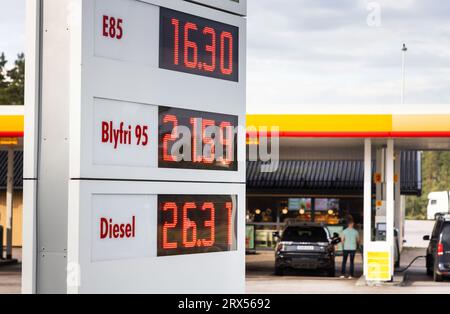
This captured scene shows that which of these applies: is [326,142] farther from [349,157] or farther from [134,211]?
[134,211]

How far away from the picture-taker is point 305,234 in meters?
29.0

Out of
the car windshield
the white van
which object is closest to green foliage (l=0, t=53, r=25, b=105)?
the white van

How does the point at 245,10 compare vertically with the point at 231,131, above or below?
above

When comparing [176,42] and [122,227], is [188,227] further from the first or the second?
[176,42]

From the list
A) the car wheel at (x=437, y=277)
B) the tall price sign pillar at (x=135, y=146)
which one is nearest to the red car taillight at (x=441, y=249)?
the car wheel at (x=437, y=277)

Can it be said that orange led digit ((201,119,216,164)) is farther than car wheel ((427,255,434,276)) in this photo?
No

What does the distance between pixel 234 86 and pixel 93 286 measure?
250 centimetres

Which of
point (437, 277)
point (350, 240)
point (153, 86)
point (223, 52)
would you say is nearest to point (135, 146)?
point (153, 86)

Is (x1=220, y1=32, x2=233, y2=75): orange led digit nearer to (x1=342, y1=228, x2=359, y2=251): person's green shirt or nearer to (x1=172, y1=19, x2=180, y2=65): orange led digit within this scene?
(x1=172, y1=19, x2=180, y2=65): orange led digit

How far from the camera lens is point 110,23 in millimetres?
8055

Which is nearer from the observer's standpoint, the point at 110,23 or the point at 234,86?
the point at 110,23

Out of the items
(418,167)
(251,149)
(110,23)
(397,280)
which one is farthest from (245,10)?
(418,167)

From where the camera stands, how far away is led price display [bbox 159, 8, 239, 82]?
337 inches

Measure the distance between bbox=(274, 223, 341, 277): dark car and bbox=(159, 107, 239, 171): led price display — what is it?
1960 centimetres
